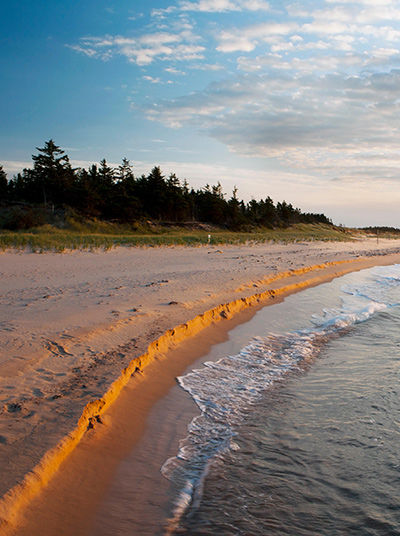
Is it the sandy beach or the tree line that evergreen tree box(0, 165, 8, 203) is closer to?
the tree line

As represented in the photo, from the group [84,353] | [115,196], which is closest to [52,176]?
[115,196]

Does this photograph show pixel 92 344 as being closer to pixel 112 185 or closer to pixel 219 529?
pixel 219 529

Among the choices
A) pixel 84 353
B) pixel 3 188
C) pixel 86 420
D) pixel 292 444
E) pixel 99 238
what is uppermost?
pixel 3 188

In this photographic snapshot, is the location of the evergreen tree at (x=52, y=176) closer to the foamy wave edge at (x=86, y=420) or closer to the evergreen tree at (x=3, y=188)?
the evergreen tree at (x=3, y=188)

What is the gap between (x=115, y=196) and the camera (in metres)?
40.3

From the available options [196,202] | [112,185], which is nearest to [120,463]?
[112,185]

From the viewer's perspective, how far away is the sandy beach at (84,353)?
10.5ft

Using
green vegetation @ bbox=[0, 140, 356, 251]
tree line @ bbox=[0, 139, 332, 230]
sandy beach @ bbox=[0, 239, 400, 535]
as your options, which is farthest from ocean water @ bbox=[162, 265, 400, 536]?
tree line @ bbox=[0, 139, 332, 230]

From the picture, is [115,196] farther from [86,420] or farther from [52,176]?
[86,420]

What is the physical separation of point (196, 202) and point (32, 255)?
3672 centimetres

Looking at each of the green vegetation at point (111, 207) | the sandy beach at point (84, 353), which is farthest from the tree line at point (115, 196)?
the sandy beach at point (84, 353)

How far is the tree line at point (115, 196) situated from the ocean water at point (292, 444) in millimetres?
34265

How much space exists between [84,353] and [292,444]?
2.85 metres

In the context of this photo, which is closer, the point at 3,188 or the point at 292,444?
the point at 292,444
